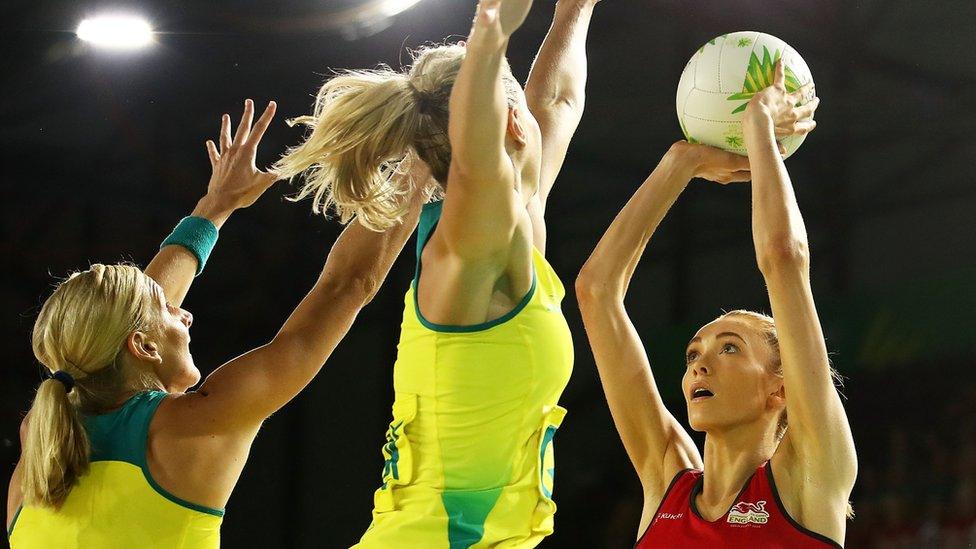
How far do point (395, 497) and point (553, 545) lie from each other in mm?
2626

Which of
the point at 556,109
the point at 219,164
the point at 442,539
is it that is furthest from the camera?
the point at 219,164

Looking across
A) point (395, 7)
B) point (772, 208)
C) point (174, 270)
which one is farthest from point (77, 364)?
point (395, 7)

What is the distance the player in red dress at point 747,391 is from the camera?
207 cm

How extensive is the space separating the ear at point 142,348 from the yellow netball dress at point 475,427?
49 cm

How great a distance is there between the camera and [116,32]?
15.4 ft

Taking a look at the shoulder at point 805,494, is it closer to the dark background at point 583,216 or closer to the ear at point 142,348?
the ear at point 142,348

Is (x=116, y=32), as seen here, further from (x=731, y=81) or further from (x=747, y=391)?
(x=747, y=391)

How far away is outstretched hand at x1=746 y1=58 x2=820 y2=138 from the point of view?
2178 millimetres

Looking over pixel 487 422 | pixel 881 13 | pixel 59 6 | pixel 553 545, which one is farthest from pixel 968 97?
pixel 59 6

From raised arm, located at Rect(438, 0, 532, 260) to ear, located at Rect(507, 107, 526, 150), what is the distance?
0.43 feet

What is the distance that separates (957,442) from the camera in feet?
13.3

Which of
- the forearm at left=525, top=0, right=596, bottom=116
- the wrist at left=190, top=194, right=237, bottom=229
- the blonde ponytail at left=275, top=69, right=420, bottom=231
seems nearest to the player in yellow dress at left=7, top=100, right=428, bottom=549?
the blonde ponytail at left=275, top=69, right=420, bottom=231

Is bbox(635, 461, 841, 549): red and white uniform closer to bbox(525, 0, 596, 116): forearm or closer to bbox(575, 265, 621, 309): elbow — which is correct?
bbox(575, 265, 621, 309): elbow

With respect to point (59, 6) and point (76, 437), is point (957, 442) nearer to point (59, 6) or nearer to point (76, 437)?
point (76, 437)
